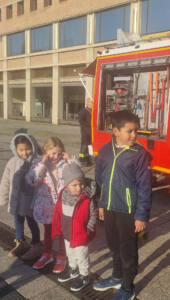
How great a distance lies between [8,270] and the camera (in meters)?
3.04

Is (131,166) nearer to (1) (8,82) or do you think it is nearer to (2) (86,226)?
(2) (86,226)

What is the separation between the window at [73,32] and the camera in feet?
70.2

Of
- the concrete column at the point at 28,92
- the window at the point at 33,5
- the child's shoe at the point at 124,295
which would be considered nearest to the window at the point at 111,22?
the window at the point at 33,5

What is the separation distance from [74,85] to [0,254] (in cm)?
2057

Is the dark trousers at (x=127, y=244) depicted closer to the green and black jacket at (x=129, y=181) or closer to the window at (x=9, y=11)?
the green and black jacket at (x=129, y=181)

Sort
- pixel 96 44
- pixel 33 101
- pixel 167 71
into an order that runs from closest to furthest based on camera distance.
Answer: pixel 167 71 < pixel 96 44 < pixel 33 101

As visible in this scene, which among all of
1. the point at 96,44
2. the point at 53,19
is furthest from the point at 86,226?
the point at 53,19

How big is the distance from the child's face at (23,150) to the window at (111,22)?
58.4 ft

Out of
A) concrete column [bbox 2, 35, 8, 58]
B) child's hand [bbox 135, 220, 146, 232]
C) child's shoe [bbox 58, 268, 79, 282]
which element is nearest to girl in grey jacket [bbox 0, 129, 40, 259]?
child's shoe [bbox 58, 268, 79, 282]

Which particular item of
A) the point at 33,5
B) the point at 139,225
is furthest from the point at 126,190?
the point at 33,5

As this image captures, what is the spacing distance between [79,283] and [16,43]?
28658mm

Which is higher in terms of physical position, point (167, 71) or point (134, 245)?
point (167, 71)

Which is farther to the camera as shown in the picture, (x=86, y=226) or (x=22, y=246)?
(x=22, y=246)

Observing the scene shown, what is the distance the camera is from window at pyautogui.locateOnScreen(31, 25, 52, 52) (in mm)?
24219
